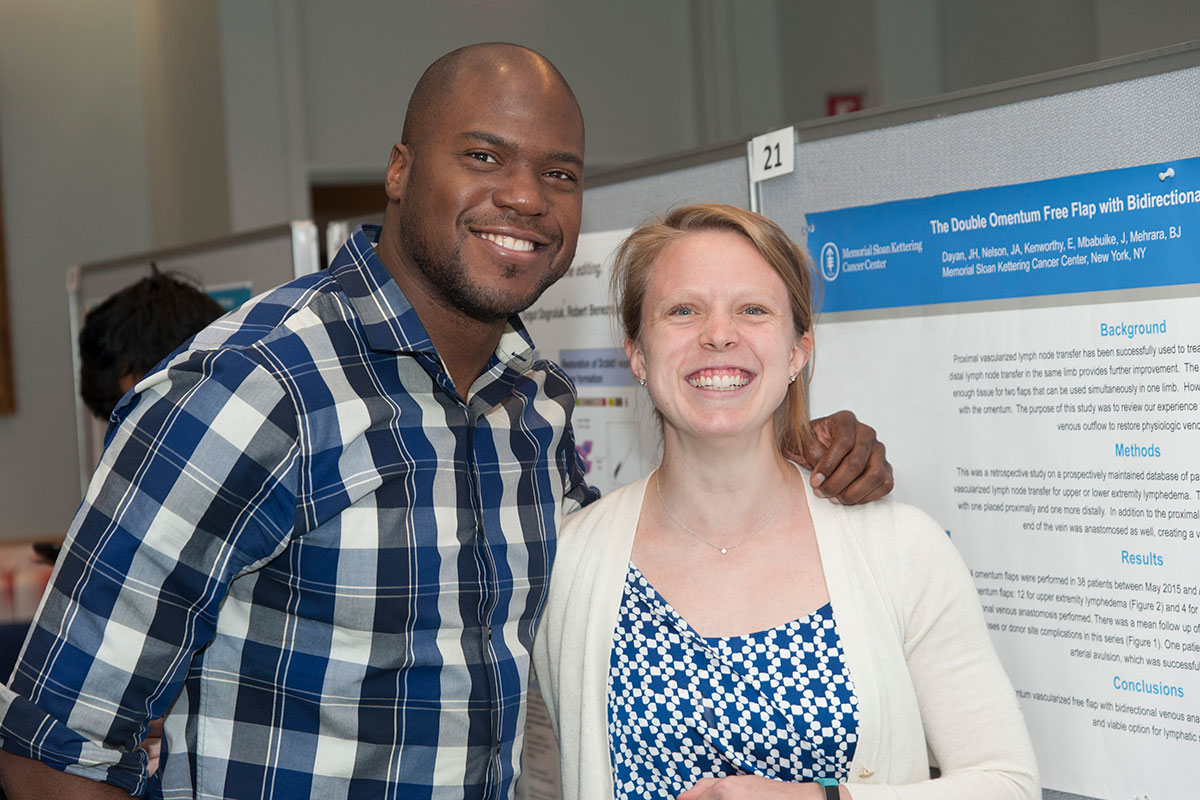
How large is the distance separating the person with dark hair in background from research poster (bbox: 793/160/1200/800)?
1.49m

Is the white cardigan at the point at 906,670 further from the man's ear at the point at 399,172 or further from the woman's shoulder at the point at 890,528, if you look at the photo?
the man's ear at the point at 399,172

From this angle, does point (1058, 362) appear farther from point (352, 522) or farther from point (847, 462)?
point (352, 522)

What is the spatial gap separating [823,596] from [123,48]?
185 inches

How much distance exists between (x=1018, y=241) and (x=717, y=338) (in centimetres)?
40

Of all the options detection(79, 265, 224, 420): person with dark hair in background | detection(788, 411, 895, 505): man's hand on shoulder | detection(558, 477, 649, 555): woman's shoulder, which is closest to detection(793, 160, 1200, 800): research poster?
detection(788, 411, 895, 505): man's hand on shoulder

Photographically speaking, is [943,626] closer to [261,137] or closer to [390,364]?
[390,364]

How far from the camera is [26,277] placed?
476cm

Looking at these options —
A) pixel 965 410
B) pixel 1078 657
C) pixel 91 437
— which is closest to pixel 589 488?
pixel 965 410

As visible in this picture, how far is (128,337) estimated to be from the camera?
91.4 inches

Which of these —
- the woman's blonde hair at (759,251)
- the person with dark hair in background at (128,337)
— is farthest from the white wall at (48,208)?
the woman's blonde hair at (759,251)

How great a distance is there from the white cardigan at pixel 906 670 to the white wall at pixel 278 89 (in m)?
3.28

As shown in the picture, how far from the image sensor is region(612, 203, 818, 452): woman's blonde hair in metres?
1.49

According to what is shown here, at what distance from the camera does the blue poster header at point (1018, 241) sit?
1264 mm

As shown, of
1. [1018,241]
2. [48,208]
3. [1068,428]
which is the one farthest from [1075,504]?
[48,208]
